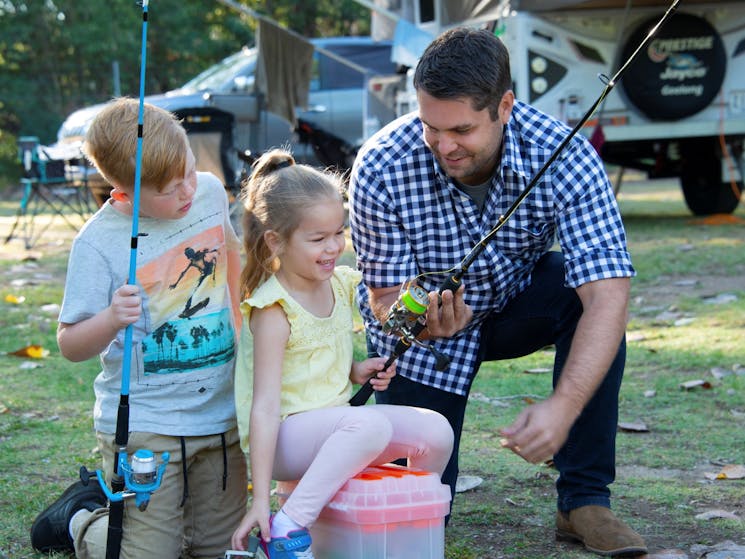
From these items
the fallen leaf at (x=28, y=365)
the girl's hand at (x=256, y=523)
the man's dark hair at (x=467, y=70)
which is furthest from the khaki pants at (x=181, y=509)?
the fallen leaf at (x=28, y=365)

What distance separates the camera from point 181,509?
9.35 ft

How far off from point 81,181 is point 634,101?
536 cm

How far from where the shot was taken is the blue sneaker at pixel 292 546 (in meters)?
2.42

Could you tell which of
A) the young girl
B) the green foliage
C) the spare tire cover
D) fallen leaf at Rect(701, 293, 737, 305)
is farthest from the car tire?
the green foliage

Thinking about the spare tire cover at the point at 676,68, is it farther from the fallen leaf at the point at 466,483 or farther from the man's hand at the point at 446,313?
the man's hand at the point at 446,313

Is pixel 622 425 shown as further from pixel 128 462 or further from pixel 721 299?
pixel 721 299

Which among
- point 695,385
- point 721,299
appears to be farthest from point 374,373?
point 721,299

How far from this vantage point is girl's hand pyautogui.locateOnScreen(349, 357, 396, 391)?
279 centimetres

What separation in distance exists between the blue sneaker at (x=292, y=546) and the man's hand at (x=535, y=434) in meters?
0.49

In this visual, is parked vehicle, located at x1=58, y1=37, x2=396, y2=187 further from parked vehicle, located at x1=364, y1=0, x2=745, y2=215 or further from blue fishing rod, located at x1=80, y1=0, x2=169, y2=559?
blue fishing rod, located at x1=80, y1=0, x2=169, y2=559

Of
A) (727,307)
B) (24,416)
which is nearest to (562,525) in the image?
(24,416)

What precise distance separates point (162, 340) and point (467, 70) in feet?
3.45

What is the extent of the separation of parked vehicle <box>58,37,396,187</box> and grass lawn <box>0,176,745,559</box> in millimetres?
2984

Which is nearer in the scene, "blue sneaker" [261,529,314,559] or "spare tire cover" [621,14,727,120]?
"blue sneaker" [261,529,314,559]
